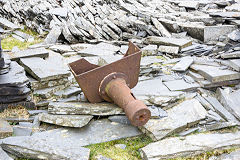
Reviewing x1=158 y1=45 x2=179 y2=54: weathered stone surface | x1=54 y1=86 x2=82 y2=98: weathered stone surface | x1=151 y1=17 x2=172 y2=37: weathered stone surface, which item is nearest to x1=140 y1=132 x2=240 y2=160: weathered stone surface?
x1=54 y1=86 x2=82 y2=98: weathered stone surface

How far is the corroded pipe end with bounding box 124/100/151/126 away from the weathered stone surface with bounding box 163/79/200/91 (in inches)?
64.5

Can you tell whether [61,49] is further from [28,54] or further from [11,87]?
[11,87]

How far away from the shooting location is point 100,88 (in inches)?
174

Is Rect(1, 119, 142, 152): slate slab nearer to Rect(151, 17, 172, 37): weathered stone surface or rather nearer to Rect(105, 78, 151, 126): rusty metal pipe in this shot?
Rect(105, 78, 151, 126): rusty metal pipe

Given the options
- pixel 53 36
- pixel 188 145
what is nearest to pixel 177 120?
pixel 188 145

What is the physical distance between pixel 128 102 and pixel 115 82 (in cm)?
51

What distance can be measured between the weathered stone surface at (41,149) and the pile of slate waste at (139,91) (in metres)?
0.01

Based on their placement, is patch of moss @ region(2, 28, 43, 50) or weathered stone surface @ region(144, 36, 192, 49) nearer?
weathered stone surface @ region(144, 36, 192, 49)

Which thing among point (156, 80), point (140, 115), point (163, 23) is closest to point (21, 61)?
point (156, 80)

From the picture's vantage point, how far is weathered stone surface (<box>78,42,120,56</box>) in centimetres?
755

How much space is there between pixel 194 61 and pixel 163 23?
3.26 m

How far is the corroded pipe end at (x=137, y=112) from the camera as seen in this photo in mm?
3816

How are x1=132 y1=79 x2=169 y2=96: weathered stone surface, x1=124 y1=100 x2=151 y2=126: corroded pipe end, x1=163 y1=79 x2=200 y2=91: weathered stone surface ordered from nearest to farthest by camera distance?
x1=124 y1=100 x2=151 y2=126: corroded pipe end → x1=132 y1=79 x2=169 y2=96: weathered stone surface → x1=163 y1=79 x2=200 y2=91: weathered stone surface

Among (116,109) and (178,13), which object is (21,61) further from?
(178,13)
